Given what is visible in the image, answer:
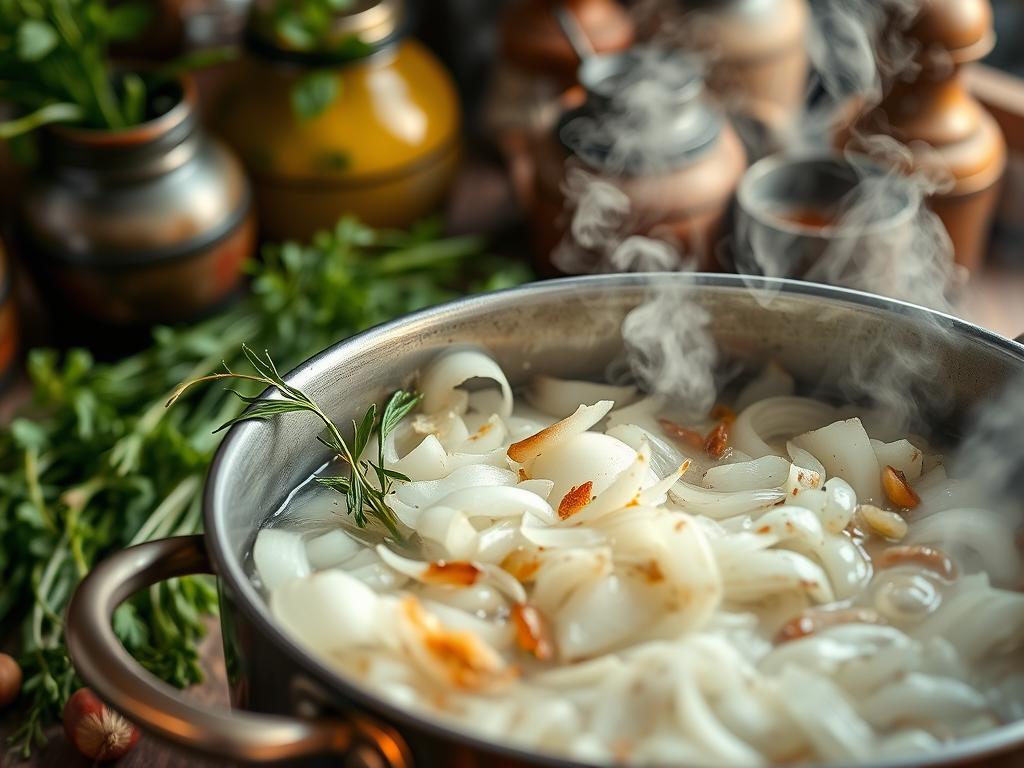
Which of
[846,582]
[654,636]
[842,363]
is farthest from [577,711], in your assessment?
[842,363]

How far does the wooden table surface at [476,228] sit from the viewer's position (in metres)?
1.56

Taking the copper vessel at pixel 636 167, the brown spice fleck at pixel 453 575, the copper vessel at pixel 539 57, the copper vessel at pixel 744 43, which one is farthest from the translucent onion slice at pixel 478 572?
the copper vessel at pixel 744 43

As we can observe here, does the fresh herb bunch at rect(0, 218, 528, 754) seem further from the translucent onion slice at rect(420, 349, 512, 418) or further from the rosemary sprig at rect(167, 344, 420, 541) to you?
the translucent onion slice at rect(420, 349, 512, 418)

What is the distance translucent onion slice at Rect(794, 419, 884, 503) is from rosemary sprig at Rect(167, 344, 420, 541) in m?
0.51

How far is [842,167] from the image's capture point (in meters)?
2.42

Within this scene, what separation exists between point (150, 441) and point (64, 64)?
0.82 m

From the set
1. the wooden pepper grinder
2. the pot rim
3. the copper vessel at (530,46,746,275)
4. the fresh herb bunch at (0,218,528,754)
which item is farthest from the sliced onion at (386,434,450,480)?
the wooden pepper grinder

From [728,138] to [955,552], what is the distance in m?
1.32

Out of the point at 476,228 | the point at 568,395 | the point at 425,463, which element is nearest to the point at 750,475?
the point at 568,395

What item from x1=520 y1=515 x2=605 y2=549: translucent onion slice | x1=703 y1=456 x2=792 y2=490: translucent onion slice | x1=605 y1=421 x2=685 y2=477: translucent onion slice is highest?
x1=520 y1=515 x2=605 y2=549: translucent onion slice

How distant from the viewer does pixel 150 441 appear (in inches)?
77.7

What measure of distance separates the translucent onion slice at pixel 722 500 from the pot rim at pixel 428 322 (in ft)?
0.89

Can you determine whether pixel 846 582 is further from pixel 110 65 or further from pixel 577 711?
pixel 110 65

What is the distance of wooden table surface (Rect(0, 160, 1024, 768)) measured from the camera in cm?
156
